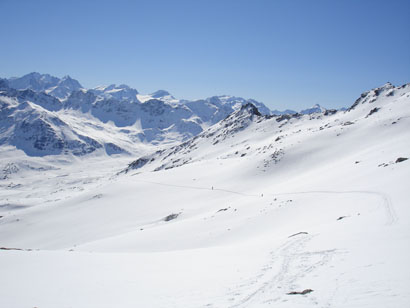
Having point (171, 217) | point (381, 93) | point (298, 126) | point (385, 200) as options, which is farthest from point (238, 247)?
point (381, 93)

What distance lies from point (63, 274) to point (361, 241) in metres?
18.4

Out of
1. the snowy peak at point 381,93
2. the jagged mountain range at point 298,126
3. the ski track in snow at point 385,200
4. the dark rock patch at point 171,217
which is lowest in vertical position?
the dark rock patch at point 171,217

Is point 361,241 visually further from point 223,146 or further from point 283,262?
point 223,146

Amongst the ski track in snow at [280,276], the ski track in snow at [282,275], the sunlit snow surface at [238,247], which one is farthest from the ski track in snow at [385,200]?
the ski track in snow at [280,276]

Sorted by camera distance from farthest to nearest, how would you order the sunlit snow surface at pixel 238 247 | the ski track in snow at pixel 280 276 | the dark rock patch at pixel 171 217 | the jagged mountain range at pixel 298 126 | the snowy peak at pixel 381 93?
the snowy peak at pixel 381 93
the jagged mountain range at pixel 298 126
the dark rock patch at pixel 171 217
the sunlit snow surface at pixel 238 247
the ski track in snow at pixel 280 276

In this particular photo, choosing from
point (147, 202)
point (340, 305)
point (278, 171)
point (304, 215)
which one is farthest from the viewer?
point (278, 171)

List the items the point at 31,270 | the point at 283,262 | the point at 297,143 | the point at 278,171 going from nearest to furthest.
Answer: the point at 283,262
the point at 31,270
the point at 278,171
the point at 297,143

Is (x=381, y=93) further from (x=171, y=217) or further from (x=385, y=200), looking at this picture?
(x=385, y=200)

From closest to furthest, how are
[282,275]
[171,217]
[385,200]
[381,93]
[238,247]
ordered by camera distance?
[282,275], [238,247], [385,200], [171,217], [381,93]

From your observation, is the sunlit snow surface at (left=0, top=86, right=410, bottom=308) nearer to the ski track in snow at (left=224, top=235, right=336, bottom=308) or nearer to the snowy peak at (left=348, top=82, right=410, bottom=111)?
the ski track in snow at (left=224, top=235, right=336, bottom=308)

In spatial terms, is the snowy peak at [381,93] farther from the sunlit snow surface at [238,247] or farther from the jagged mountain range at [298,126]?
the sunlit snow surface at [238,247]

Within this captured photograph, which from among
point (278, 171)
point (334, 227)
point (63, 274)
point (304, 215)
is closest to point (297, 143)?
point (278, 171)

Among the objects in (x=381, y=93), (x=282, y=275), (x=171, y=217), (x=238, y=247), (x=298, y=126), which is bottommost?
(x=171, y=217)

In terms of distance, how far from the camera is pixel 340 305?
10508 mm
